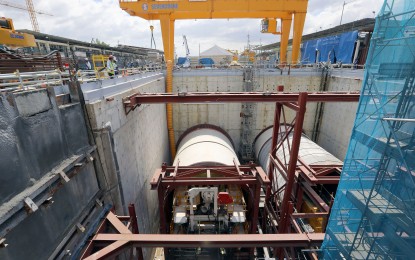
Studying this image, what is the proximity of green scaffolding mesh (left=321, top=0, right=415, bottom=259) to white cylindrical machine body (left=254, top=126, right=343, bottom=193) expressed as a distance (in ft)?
17.5

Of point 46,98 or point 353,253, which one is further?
point 46,98

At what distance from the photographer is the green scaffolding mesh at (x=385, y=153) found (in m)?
3.62

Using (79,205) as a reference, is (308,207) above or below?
below

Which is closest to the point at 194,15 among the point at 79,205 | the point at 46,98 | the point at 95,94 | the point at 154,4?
the point at 154,4

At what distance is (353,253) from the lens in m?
4.63

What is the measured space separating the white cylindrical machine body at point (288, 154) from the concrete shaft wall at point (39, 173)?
8.57 m

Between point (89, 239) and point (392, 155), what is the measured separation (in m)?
7.75

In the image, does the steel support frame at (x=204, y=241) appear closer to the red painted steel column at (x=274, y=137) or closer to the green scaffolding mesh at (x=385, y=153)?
the green scaffolding mesh at (x=385, y=153)

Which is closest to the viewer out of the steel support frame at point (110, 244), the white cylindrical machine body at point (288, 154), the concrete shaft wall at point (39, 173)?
the concrete shaft wall at point (39, 173)

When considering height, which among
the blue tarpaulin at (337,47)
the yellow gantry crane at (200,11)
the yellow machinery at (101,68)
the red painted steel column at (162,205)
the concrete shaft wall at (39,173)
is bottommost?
the red painted steel column at (162,205)

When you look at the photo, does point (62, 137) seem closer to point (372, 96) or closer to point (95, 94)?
point (95, 94)

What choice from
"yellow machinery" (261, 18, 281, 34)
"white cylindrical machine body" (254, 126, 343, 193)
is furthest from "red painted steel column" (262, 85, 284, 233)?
"yellow machinery" (261, 18, 281, 34)

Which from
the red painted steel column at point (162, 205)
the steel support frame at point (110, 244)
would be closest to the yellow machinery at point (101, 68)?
the red painted steel column at point (162, 205)

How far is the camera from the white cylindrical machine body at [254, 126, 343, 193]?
484 inches
